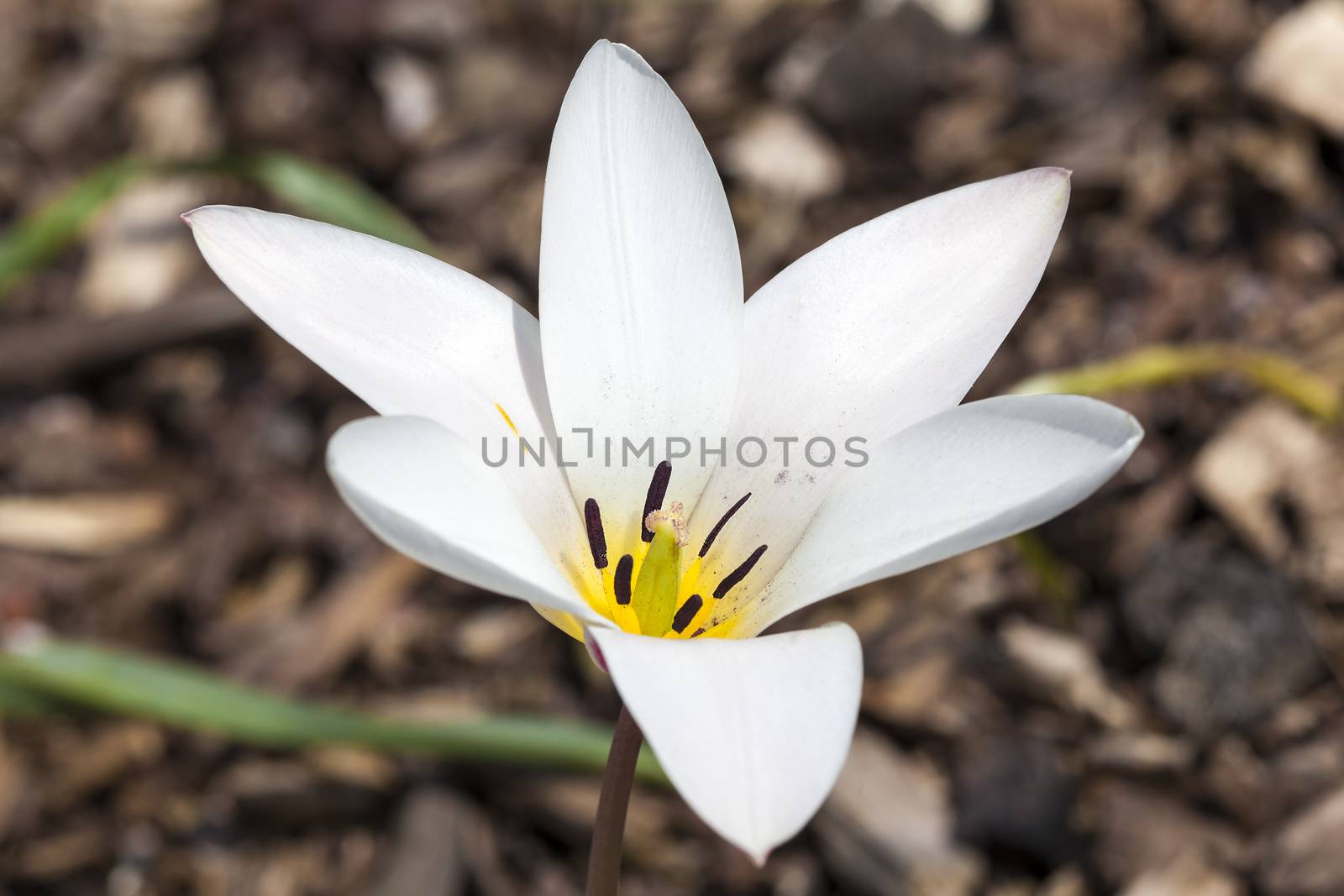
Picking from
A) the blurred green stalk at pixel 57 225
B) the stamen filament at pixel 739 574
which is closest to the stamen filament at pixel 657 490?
the stamen filament at pixel 739 574

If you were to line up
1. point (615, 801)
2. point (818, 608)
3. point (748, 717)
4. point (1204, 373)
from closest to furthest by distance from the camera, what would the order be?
point (748, 717) < point (615, 801) < point (818, 608) < point (1204, 373)

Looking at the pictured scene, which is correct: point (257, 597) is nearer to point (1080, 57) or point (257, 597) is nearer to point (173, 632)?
point (173, 632)

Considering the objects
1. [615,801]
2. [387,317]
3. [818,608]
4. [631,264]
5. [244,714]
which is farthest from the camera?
[818,608]

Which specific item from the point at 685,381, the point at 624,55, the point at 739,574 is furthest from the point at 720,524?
the point at 624,55

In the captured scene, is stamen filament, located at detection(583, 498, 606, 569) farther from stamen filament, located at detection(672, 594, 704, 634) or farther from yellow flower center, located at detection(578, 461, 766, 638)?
stamen filament, located at detection(672, 594, 704, 634)

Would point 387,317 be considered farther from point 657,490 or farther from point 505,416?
point 657,490

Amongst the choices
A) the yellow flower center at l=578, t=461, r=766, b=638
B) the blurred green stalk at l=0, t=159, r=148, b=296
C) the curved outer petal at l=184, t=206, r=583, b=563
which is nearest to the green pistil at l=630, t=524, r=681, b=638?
the yellow flower center at l=578, t=461, r=766, b=638
